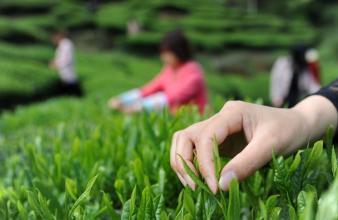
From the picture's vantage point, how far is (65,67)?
10.3m

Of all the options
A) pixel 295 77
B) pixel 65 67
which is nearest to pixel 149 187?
pixel 295 77

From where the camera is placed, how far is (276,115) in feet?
3.81

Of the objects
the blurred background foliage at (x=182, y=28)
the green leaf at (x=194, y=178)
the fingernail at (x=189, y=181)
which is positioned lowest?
the blurred background foliage at (x=182, y=28)

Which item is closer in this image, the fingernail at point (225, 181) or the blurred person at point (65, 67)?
the fingernail at point (225, 181)

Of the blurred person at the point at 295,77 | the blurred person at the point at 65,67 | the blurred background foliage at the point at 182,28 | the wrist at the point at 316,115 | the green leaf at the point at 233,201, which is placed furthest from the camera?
the blurred background foliage at the point at 182,28

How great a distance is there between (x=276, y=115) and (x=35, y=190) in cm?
50

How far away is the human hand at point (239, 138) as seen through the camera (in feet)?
3.46

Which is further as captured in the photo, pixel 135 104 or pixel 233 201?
pixel 135 104

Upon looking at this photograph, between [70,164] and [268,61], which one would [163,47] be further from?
[268,61]

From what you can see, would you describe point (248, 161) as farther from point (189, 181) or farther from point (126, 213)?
point (126, 213)

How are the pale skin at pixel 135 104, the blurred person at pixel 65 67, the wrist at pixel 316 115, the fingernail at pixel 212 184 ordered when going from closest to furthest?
the fingernail at pixel 212 184, the wrist at pixel 316 115, the pale skin at pixel 135 104, the blurred person at pixel 65 67

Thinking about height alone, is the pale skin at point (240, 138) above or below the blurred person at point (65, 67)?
above

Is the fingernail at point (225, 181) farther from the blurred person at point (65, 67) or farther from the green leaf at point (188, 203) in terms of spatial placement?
the blurred person at point (65, 67)

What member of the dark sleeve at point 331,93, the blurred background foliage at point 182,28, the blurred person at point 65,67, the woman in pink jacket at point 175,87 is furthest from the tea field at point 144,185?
the blurred background foliage at point 182,28
